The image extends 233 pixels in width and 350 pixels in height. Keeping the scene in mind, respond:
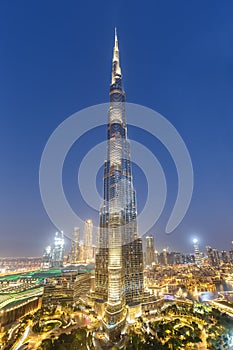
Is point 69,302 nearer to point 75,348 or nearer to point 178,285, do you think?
point 75,348

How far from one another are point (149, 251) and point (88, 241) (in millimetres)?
30995

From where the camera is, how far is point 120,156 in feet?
104

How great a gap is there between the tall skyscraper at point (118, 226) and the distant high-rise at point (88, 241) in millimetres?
56859

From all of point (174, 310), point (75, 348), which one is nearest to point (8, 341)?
point (75, 348)

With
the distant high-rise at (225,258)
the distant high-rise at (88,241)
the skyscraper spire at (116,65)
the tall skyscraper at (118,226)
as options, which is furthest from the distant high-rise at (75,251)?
→ the skyscraper spire at (116,65)

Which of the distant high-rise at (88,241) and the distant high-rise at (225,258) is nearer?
the distant high-rise at (225,258)

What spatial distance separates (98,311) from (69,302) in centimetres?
563

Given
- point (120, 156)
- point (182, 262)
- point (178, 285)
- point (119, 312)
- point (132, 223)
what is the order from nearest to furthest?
point (119, 312)
point (132, 223)
point (120, 156)
point (178, 285)
point (182, 262)

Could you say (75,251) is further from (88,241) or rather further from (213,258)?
(213,258)

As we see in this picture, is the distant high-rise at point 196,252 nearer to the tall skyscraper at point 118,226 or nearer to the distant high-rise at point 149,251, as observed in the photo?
the distant high-rise at point 149,251

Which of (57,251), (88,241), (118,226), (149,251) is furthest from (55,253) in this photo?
(118,226)

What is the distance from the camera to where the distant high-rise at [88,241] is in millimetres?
79694

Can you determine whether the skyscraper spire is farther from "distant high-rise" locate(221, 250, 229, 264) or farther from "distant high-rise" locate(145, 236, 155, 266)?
"distant high-rise" locate(221, 250, 229, 264)

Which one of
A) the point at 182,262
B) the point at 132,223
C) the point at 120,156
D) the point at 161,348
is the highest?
the point at 120,156
